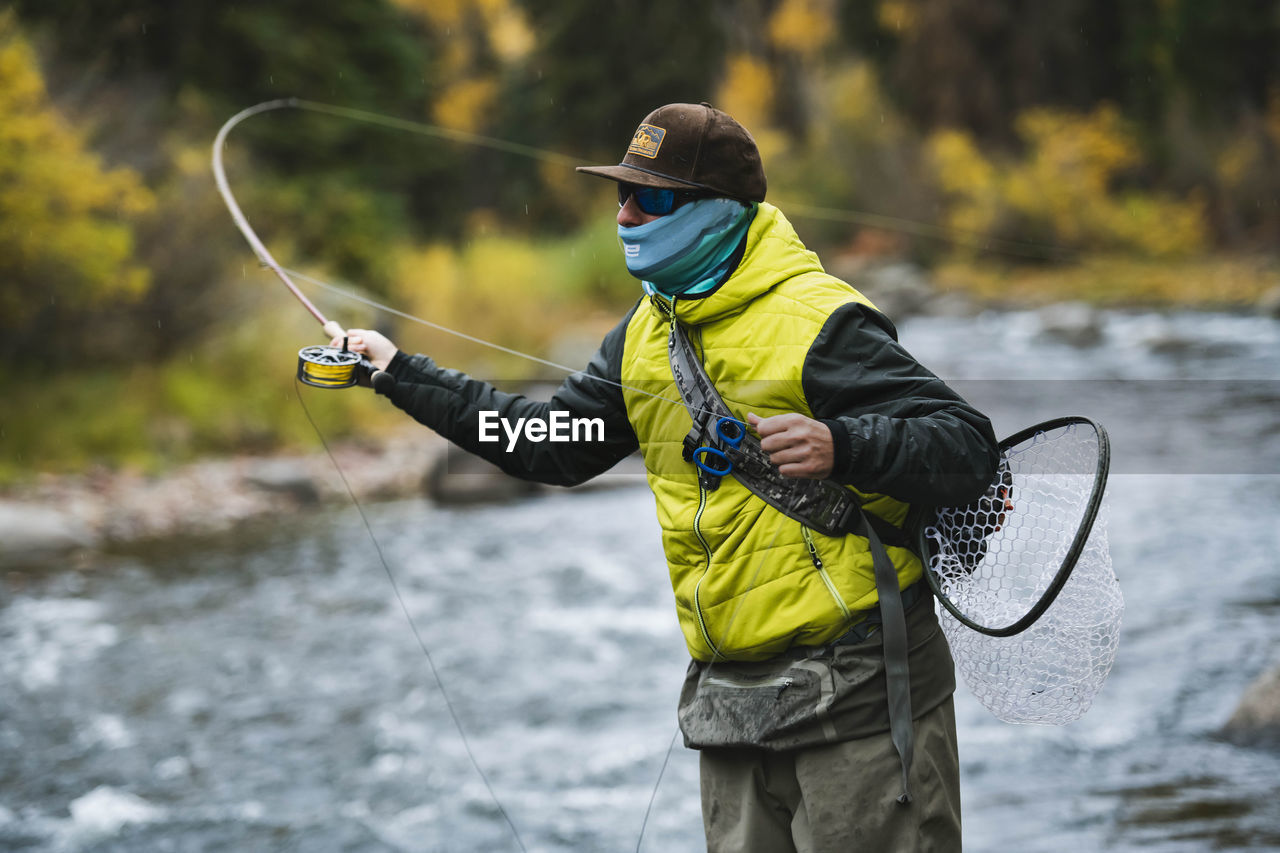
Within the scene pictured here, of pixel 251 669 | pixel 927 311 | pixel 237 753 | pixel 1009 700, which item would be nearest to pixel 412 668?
pixel 251 669

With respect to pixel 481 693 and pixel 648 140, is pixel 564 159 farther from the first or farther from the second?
pixel 481 693

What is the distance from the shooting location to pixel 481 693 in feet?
21.4

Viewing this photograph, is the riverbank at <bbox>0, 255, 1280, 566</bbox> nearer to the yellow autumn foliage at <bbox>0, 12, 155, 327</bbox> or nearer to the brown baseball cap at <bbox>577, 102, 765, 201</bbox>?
the yellow autumn foliage at <bbox>0, 12, 155, 327</bbox>

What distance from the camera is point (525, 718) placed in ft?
20.2

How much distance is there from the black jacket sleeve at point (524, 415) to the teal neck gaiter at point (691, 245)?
273 mm

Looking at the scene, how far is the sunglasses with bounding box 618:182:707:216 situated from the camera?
2193 millimetres

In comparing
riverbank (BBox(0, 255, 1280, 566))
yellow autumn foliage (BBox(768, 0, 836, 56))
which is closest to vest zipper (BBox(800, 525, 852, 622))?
riverbank (BBox(0, 255, 1280, 566))

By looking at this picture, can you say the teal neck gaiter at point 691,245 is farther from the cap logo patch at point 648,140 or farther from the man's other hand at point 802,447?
the man's other hand at point 802,447

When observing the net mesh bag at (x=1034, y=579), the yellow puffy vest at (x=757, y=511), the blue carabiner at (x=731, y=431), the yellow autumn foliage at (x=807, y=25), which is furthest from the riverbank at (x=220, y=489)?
the yellow autumn foliage at (x=807, y=25)

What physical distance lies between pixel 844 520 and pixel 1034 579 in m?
0.40

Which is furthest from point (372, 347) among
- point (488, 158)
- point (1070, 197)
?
point (488, 158)

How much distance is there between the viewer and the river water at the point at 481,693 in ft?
16.1

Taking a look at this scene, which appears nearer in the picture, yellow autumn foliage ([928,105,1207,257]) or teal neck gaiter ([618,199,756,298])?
teal neck gaiter ([618,199,756,298])

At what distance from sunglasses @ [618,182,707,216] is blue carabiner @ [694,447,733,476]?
1.35 feet
